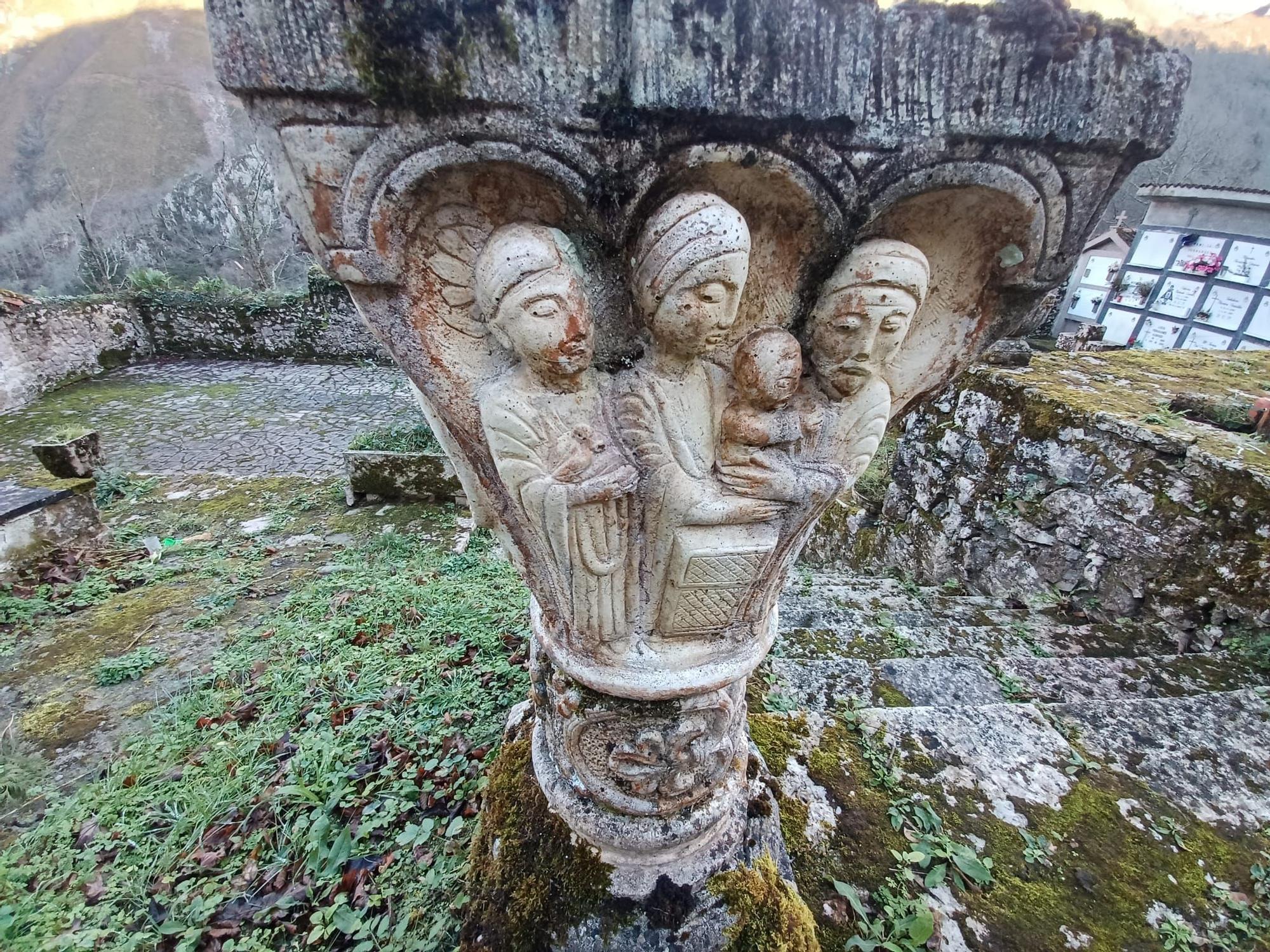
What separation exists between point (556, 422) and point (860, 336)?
583 millimetres

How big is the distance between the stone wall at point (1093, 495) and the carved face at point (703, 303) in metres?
2.07

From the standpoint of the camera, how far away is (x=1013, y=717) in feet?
7.52

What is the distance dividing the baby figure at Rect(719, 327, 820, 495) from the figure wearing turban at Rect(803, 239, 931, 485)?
5 centimetres

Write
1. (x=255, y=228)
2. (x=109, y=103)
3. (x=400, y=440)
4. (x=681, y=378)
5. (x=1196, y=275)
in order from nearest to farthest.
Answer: (x=681, y=378)
(x=400, y=440)
(x=1196, y=275)
(x=255, y=228)
(x=109, y=103)

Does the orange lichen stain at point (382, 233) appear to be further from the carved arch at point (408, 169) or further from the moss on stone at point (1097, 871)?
the moss on stone at point (1097, 871)

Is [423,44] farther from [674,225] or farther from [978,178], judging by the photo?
[978,178]

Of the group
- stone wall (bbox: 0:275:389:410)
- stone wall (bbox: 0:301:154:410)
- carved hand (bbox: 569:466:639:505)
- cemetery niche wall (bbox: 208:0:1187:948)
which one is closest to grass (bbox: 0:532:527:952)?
cemetery niche wall (bbox: 208:0:1187:948)

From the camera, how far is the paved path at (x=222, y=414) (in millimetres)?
7652

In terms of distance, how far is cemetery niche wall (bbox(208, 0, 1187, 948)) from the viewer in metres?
0.84

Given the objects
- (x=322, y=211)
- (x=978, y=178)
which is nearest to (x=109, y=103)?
(x=322, y=211)

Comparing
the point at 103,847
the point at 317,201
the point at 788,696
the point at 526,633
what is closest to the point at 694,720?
the point at 788,696

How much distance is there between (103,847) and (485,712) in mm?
1443

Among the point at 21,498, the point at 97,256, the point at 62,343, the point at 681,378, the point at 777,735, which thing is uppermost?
the point at 681,378

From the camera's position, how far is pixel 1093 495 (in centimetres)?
332
